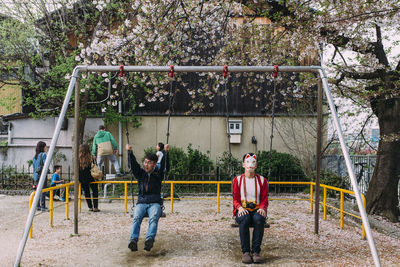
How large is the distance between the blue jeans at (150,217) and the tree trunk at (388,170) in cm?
621

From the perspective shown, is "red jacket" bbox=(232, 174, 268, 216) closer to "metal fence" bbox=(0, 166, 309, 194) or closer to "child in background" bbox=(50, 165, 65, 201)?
"child in background" bbox=(50, 165, 65, 201)

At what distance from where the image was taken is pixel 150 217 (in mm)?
5836

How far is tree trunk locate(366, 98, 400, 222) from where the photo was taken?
30.1 ft

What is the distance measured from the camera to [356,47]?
905 centimetres

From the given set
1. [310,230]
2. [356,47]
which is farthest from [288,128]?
[310,230]

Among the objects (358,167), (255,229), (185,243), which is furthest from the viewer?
(358,167)

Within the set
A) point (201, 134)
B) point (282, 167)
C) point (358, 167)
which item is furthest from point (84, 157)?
point (358, 167)

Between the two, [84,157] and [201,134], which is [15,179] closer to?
[84,157]

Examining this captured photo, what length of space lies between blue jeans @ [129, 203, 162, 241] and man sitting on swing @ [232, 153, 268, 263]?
128 cm

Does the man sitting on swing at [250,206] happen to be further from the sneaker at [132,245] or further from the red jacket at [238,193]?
the sneaker at [132,245]

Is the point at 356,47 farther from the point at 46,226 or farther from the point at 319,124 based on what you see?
the point at 46,226

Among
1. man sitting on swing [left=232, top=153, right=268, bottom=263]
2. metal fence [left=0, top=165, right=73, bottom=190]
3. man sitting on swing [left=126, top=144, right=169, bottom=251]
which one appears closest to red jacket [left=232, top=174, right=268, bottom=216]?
man sitting on swing [left=232, top=153, right=268, bottom=263]

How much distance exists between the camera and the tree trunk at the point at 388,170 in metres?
9.16

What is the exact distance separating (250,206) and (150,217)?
5.31 feet
